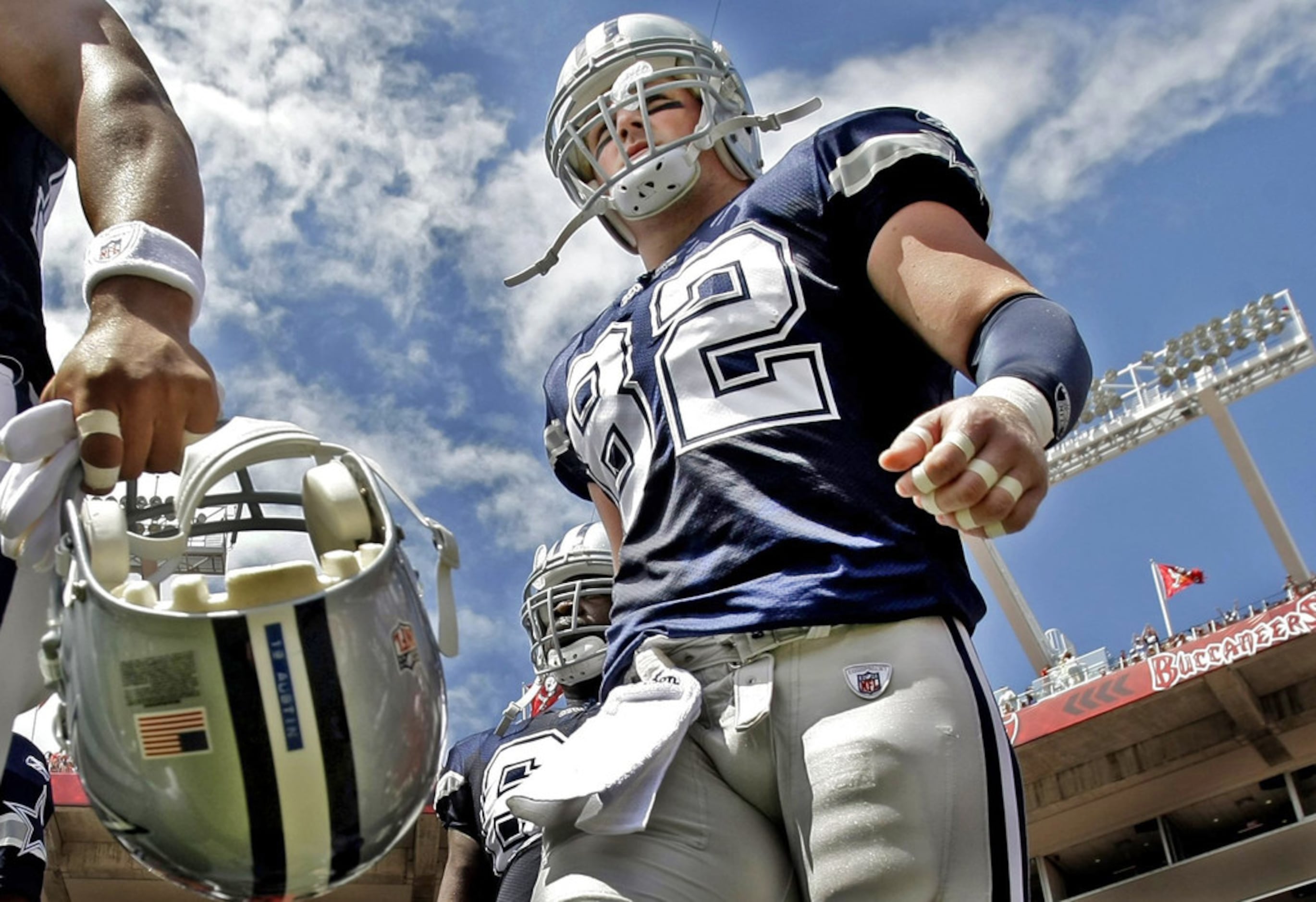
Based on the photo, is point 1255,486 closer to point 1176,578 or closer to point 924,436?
point 1176,578

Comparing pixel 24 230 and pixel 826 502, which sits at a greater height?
pixel 24 230

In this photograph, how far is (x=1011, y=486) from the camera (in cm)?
168

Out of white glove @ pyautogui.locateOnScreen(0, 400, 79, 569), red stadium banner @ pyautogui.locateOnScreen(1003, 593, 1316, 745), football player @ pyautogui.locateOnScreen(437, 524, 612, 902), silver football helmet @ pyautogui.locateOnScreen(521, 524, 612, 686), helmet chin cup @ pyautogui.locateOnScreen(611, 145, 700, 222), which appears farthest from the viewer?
red stadium banner @ pyautogui.locateOnScreen(1003, 593, 1316, 745)

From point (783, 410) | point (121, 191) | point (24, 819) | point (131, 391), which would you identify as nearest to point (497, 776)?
point (24, 819)

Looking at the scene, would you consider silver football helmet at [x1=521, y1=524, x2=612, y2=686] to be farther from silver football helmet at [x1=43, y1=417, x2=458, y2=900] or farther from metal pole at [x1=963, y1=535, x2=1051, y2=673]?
metal pole at [x1=963, y1=535, x2=1051, y2=673]

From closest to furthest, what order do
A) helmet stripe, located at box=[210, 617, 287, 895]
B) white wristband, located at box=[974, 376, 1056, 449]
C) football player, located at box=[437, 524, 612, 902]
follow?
helmet stripe, located at box=[210, 617, 287, 895] < white wristband, located at box=[974, 376, 1056, 449] < football player, located at box=[437, 524, 612, 902]

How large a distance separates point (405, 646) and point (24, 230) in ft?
3.69

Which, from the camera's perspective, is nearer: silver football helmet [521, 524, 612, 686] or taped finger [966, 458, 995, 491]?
taped finger [966, 458, 995, 491]

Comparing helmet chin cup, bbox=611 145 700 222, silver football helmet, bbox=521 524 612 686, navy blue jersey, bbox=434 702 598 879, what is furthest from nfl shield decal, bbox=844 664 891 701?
silver football helmet, bbox=521 524 612 686

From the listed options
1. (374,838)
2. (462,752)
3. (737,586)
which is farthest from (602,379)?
(462,752)

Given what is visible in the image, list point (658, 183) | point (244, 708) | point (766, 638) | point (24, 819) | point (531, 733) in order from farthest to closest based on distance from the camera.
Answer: point (531, 733) → point (24, 819) → point (658, 183) → point (766, 638) → point (244, 708)

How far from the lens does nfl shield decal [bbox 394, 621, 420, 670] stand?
1.63m

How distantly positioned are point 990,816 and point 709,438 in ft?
2.31

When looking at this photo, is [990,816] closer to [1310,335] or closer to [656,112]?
[656,112]
